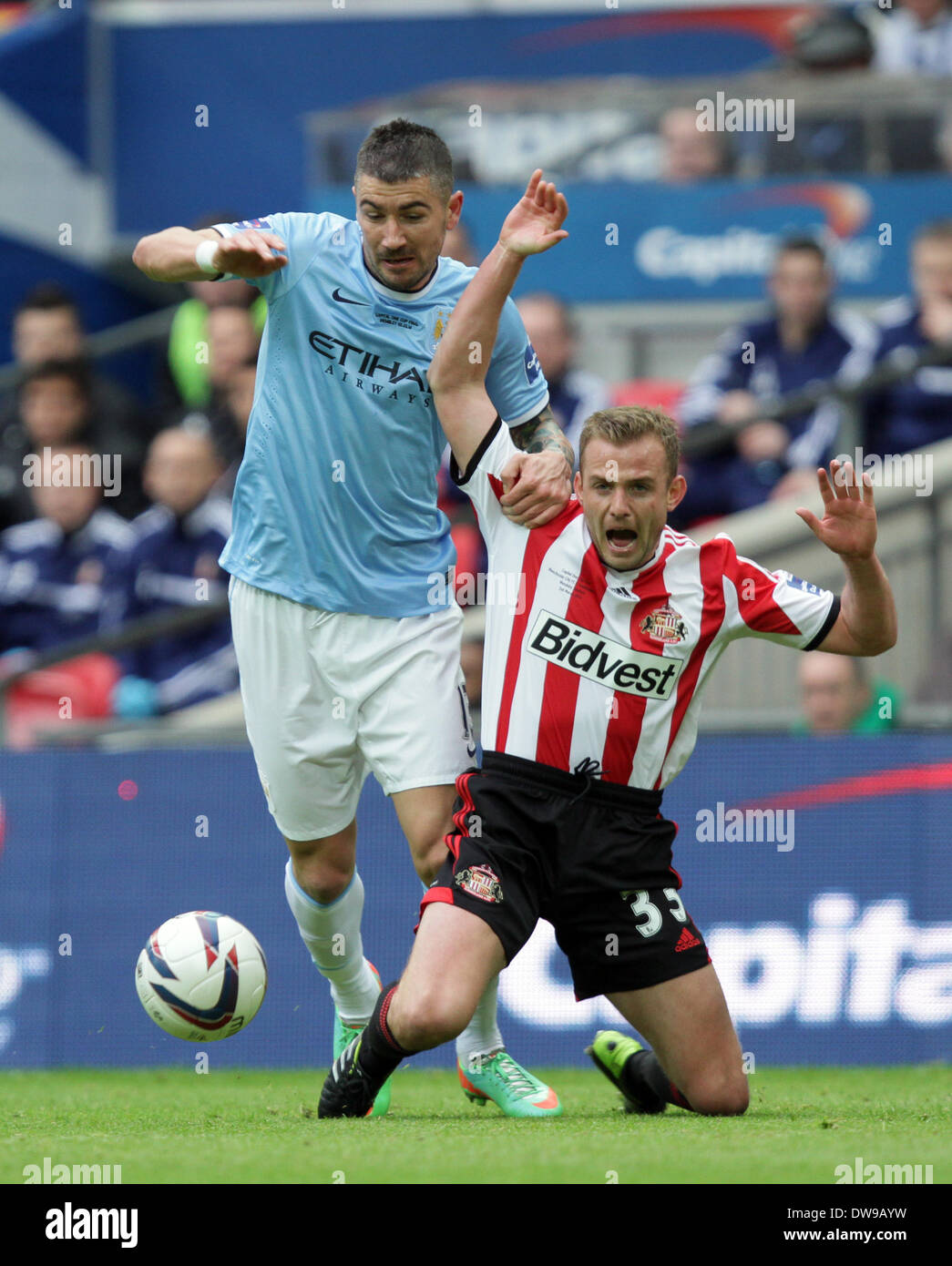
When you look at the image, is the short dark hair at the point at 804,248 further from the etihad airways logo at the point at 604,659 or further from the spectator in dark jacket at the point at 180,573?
the etihad airways logo at the point at 604,659

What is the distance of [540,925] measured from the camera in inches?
318

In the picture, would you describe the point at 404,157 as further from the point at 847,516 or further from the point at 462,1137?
the point at 462,1137

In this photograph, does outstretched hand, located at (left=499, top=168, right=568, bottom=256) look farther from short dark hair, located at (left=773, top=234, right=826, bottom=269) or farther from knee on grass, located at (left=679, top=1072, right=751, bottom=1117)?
short dark hair, located at (left=773, top=234, right=826, bottom=269)

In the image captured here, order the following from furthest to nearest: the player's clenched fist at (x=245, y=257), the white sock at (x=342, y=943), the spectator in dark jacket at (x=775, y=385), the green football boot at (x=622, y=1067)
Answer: the spectator in dark jacket at (x=775, y=385), the white sock at (x=342, y=943), the green football boot at (x=622, y=1067), the player's clenched fist at (x=245, y=257)

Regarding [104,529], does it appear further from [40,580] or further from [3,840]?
[3,840]

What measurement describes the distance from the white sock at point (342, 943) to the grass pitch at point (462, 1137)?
370 millimetres

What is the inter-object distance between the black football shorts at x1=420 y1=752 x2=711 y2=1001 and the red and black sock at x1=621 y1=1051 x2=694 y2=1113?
1.28 ft

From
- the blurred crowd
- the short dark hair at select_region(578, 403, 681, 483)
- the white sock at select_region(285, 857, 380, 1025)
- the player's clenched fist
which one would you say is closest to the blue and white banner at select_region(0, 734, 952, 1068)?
the blurred crowd

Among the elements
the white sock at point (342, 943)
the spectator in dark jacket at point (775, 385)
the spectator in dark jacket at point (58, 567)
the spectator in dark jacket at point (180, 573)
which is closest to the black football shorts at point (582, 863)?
the white sock at point (342, 943)

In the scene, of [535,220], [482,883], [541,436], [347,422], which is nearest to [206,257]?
[347,422]

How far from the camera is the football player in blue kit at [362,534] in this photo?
5.64 m

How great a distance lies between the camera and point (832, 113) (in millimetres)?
10961

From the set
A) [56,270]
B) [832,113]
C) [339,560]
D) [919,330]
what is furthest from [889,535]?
[56,270]

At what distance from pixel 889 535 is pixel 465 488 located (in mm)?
3863
